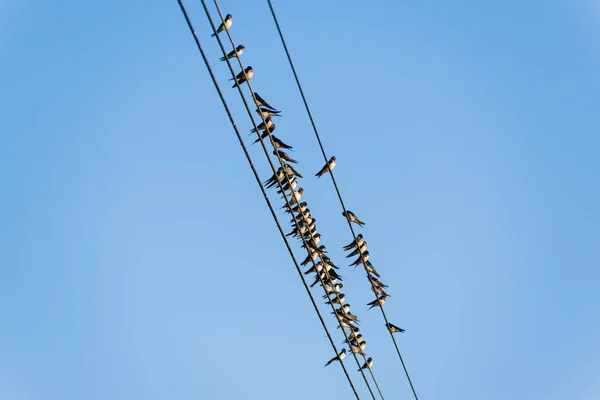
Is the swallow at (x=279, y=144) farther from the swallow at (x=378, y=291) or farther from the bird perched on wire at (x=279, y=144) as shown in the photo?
the swallow at (x=378, y=291)

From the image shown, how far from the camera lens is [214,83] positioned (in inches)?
302

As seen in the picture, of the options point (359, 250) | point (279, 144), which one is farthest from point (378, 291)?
point (279, 144)

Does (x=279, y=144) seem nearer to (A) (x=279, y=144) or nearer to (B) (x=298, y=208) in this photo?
(A) (x=279, y=144)

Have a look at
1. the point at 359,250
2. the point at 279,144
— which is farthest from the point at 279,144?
the point at 359,250

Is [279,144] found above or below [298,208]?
above

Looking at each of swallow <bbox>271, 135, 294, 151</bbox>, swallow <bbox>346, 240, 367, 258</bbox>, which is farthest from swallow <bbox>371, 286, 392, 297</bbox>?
swallow <bbox>271, 135, 294, 151</bbox>

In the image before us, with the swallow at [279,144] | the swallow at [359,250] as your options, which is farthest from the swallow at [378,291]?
the swallow at [279,144]

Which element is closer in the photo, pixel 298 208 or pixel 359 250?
pixel 298 208

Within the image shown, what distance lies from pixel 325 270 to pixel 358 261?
71.1 inches

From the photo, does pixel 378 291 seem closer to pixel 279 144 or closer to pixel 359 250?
pixel 359 250

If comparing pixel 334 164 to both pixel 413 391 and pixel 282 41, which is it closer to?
pixel 413 391

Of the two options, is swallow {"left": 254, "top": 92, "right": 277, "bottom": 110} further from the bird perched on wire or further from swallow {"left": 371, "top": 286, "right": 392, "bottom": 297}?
swallow {"left": 371, "top": 286, "right": 392, "bottom": 297}

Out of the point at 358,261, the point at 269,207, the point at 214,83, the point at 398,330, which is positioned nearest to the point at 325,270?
the point at 358,261

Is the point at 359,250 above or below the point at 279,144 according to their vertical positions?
below
